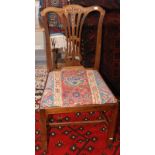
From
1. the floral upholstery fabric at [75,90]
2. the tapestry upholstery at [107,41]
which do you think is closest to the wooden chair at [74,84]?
the floral upholstery fabric at [75,90]

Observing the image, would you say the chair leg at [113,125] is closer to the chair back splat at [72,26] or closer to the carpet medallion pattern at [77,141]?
the carpet medallion pattern at [77,141]

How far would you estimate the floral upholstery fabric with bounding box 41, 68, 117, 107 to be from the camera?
135 cm

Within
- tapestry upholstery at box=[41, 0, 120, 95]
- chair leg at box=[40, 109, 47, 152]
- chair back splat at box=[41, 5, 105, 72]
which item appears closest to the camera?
chair leg at box=[40, 109, 47, 152]

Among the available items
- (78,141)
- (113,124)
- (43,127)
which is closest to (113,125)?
(113,124)

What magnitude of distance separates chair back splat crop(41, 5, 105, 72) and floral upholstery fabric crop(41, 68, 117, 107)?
13 centimetres

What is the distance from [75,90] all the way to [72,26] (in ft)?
1.52

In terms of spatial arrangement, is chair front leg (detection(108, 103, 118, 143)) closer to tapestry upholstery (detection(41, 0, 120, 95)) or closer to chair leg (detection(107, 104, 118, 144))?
chair leg (detection(107, 104, 118, 144))

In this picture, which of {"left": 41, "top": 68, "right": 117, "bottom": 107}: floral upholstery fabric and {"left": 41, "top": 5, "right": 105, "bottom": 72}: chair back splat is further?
{"left": 41, "top": 5, "right": 105, "bottom": 72}: chair back splat

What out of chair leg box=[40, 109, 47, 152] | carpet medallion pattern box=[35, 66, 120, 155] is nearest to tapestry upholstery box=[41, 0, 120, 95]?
carpet medallion pattern box=[35, 66, 120, 155]

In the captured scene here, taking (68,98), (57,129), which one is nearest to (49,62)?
(68,98)

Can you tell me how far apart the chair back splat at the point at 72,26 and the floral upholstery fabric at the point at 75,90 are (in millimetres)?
127

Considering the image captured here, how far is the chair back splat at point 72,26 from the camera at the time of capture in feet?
4.94
